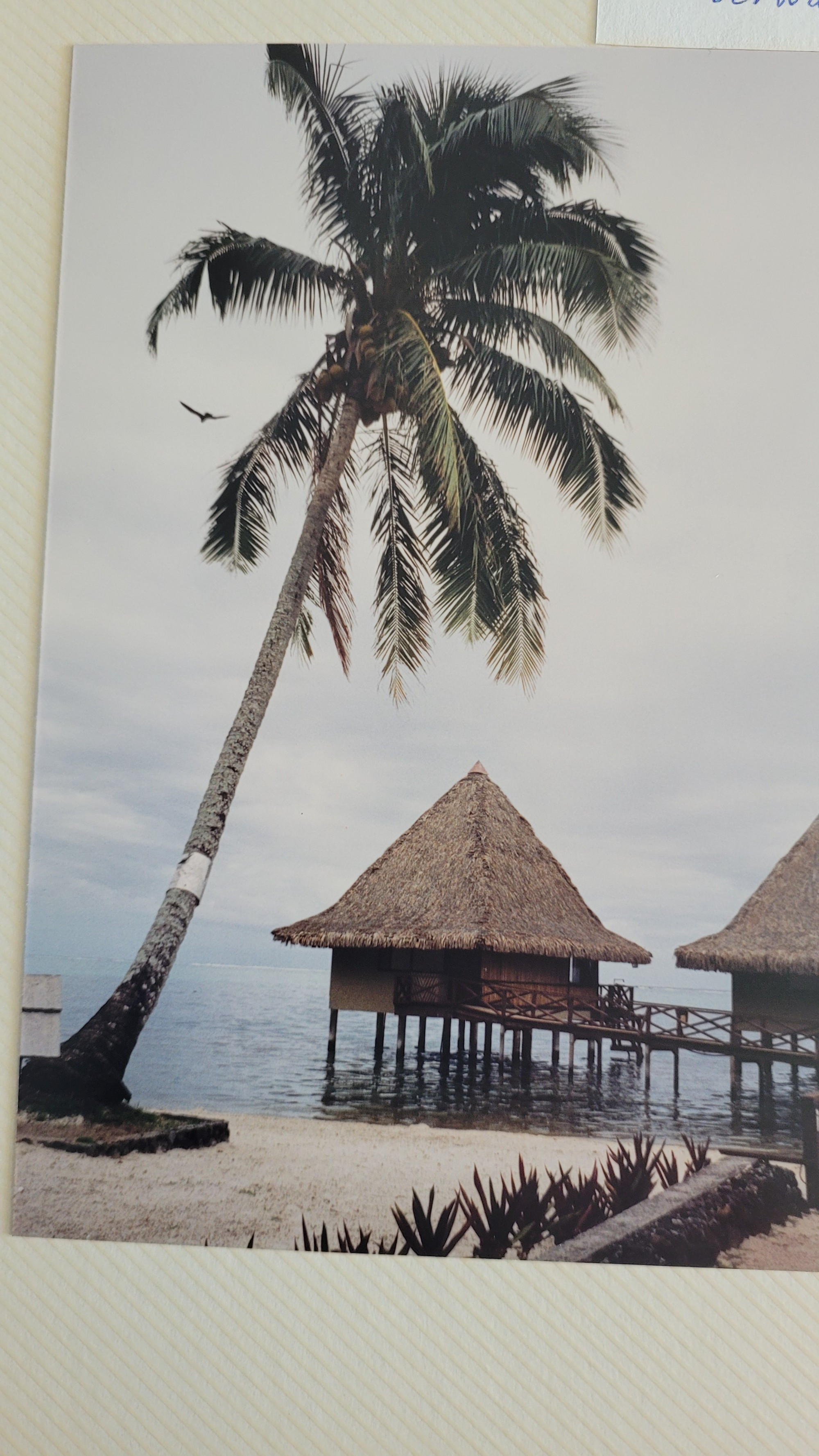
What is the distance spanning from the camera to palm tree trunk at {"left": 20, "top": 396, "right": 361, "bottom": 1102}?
288 cm

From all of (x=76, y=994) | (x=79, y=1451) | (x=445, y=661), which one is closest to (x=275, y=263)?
(x=445, y=661)

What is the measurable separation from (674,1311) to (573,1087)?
2.02 feet

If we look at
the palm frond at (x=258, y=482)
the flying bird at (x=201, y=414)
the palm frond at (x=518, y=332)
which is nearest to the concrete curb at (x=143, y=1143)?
the palm frond at (x=258, y=482)

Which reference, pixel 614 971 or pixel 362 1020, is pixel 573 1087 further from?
pixel 362 1020

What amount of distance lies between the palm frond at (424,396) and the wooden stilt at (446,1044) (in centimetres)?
158

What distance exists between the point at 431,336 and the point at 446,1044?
7.33ft

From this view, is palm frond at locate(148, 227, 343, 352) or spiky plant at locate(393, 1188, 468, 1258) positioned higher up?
palm frond at locate(148, 227, 343, 352)

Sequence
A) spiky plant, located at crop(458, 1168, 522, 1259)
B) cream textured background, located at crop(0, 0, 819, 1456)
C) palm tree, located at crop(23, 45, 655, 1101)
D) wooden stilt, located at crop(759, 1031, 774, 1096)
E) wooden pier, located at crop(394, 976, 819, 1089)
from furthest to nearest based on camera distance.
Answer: palm tree, located at crop(23, 45, 655, 1101) < wooden pier, located at crop(394, 976, 819, 1089) < wooden stilt, located at crop(759, 1031, 774, 1096) < spiky plant, located at crop(458, 1168, 522, 1259) < cream textured background, located at crop(0, 0, 819, 1456)

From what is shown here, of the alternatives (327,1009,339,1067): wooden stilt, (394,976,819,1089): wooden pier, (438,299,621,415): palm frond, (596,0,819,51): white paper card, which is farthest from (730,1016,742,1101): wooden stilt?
(596,0,819,51): white paper card

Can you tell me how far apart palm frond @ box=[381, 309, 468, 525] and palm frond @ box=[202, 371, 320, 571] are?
279 mm

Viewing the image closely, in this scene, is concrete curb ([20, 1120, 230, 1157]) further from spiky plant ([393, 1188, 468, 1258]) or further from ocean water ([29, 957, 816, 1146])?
spiky plant ([393, 1188, 468, 1258])

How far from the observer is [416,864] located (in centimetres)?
313

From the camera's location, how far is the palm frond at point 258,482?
3.15m

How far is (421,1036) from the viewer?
3.05m
